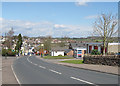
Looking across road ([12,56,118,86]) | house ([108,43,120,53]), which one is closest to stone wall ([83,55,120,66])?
road ([12,56,118,86])

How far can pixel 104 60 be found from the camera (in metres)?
25.4

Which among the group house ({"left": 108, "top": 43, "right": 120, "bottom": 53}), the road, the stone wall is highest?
house ({"left": 108, "top": 43, "right": 120, "bottom": 53})

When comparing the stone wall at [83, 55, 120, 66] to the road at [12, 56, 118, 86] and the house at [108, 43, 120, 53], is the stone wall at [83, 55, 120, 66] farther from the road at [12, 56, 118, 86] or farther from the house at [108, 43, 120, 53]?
the house at [108, 43, 120, 53]

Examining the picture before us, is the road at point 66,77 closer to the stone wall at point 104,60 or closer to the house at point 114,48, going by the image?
the stone wall at point 104,60

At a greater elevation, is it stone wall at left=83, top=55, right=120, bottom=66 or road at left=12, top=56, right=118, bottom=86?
stone wall at left=83, top=55, right=120, bottom=66

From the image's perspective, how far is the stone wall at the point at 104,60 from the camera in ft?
75.5

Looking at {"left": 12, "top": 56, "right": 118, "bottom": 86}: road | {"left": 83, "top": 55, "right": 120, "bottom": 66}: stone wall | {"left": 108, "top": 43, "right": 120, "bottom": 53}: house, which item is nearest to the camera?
{"left": 12, "top": 56, "right": 118, "bottom": 86}: road

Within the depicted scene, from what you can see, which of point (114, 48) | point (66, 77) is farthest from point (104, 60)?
point (114, 48)

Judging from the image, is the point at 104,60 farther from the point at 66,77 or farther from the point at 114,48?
the point at 114,48

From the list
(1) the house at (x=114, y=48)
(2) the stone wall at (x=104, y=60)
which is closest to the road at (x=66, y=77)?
(2) the stone wall at (x=104, y=60)

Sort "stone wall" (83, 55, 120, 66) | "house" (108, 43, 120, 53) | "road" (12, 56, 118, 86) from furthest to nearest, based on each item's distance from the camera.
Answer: "house" (108, 43, 120, 53) → "stone wall" (83, 55, 120, 66) → "road" (12, 56, 118, 86)

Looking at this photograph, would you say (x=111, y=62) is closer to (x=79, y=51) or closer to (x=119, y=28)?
(x=119, y=28)

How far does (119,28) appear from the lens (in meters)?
37.6

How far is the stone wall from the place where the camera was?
2302cm
